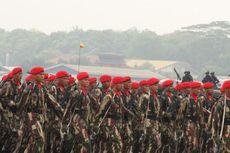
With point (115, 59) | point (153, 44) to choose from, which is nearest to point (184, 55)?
point (153, 44)

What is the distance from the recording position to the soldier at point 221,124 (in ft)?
36.3

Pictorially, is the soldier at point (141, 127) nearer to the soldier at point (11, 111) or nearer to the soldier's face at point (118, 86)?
the soldier's face at point (118, 86)

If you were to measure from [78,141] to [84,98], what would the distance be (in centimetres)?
81

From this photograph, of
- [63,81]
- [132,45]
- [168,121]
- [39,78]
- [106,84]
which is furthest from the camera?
[132,45]

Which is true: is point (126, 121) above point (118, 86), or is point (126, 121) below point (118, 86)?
below

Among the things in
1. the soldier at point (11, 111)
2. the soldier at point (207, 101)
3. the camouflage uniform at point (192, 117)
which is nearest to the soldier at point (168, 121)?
the camouflage uniform at point (192, 117)

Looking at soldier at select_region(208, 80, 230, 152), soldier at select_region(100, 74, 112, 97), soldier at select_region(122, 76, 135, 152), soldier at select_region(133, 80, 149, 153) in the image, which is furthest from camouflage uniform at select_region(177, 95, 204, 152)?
soldier at select_region(208, 80, 230, 152)

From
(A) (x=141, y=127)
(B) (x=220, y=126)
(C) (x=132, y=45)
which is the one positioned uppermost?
(B) (x=220, y=126)

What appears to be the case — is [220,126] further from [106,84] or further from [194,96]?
[106,84]

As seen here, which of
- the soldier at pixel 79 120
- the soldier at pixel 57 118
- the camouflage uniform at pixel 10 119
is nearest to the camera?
the camouflage uniform at pixel 10 119

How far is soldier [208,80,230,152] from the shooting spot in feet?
36.3

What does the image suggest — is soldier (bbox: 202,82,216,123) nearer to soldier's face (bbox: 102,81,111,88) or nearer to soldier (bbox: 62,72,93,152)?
soldier's face (bbox: 102,81,111,88)

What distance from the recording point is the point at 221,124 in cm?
1112

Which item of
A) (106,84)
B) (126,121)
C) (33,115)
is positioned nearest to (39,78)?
(33,115)
